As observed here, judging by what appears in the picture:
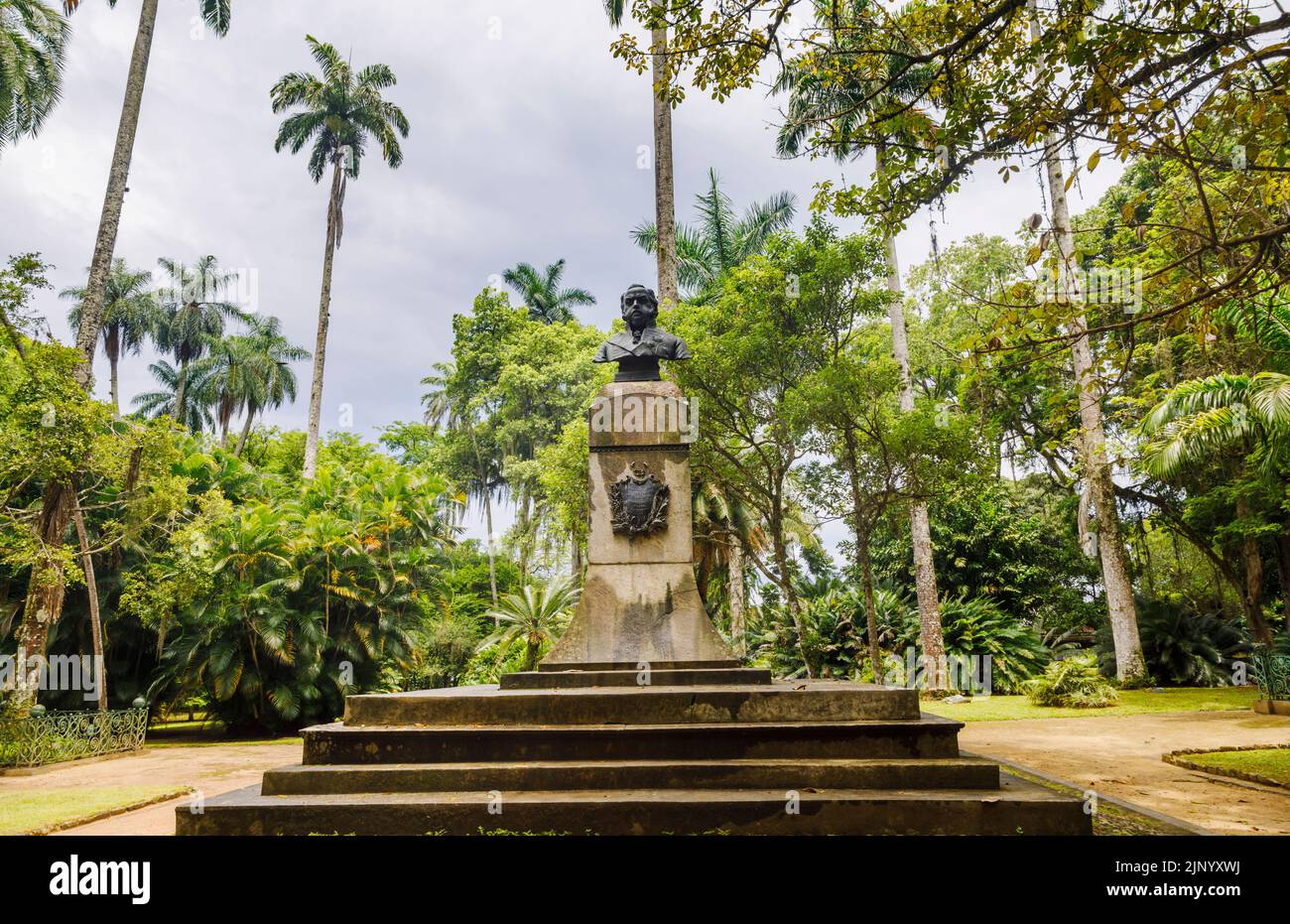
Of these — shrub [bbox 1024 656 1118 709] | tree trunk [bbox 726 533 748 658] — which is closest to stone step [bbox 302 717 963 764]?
shrub [bbox 1024 656 1118 709]

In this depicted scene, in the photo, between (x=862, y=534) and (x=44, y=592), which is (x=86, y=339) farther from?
(x=862, y=534)

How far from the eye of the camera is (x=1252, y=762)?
768cm

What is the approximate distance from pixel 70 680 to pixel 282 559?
4830mm

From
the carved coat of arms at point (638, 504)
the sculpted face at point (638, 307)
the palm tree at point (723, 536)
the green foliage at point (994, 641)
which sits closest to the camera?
the carved coat of arms at point (638, 504)

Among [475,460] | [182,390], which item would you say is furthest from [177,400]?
[475,460]

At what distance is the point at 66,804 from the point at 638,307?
24.4 ft

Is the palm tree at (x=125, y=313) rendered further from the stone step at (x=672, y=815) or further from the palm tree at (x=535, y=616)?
the stone step at (x=672, y=815)

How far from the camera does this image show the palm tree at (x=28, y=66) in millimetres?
16734

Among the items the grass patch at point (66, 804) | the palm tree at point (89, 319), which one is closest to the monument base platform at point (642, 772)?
the grass patch at point (66, 804)

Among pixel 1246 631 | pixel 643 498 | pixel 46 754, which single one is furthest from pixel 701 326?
pixel 1246 631

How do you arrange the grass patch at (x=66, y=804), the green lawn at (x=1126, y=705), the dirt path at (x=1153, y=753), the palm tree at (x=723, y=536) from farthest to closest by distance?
the palm tree at (x=723, y=536), the green lawn at (x=1126, y=705), the grass patch at (x=66, y=804), the dirt path at (x=1153, y=753)

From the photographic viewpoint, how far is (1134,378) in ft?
61.0

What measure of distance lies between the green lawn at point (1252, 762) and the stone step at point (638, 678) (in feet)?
15.1

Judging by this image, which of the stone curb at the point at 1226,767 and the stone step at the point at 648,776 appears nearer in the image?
the stone step at the point at 648,776
